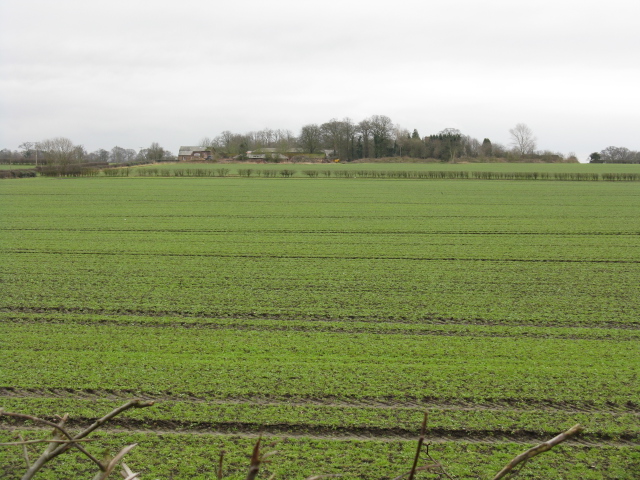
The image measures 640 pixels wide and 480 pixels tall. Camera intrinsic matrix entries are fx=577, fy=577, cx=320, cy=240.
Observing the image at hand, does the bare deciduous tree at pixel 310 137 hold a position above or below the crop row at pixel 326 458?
above

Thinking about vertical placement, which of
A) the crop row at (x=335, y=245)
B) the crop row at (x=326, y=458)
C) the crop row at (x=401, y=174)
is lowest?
the crop row at (x=326, y=458)

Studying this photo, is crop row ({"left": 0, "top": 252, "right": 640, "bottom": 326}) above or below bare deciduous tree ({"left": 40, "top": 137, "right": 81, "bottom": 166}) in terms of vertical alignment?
below

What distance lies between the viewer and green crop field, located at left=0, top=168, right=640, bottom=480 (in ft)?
21.3

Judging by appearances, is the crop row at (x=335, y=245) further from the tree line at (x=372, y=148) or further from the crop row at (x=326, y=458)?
the tree line at (x=372, y=148)

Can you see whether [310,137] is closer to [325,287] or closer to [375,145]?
[375,145]

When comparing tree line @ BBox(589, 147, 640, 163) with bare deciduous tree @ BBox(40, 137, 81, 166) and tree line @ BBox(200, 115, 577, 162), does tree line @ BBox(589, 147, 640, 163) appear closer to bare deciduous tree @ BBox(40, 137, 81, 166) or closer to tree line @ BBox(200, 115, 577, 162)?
tree line @ BBox(200, 115, 577, 162)

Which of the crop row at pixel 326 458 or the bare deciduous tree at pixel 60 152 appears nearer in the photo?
the crop row at pixel 326 458

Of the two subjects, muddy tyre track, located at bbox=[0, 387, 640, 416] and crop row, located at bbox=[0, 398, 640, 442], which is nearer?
crop row, located at bbox=[0, 398, 640, 442]

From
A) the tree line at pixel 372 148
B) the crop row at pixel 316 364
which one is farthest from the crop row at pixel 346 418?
the tree line at pixel 372 148

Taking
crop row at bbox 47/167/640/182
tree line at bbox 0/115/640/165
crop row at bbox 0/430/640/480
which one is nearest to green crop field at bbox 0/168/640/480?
A: crop row at bbox 0/430/640/480

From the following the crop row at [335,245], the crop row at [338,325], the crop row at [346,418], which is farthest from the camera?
the crop row at [335,245]

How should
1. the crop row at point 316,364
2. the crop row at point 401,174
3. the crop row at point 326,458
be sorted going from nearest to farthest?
the crop row at point 326,458, the crop row at point 316,364, the crop row at point 401,174

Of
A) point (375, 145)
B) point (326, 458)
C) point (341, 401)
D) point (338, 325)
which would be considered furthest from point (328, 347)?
point (375, 145)

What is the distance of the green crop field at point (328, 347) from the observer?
648 centimetres
